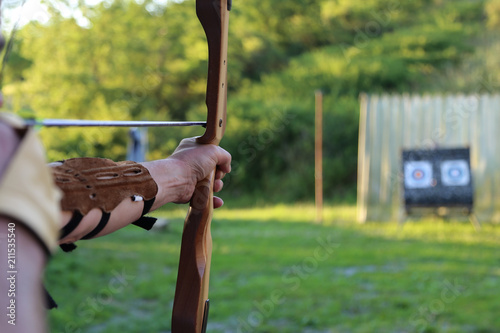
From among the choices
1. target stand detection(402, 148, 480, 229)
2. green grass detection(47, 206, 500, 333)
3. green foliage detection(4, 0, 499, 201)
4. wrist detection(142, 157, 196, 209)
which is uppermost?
green foliage detection(4, 0, 499, 201)

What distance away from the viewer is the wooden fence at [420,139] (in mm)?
7039

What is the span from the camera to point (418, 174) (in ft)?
22.9

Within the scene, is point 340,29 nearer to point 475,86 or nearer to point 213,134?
point 475,86

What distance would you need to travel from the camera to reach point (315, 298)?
3850mm

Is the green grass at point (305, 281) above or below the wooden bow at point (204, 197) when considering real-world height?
below

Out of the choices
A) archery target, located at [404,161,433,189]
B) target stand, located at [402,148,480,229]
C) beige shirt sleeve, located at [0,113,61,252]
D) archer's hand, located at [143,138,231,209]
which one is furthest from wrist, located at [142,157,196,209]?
archery target, located at [404,161,433,189]

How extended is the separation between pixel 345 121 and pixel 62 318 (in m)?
8.10

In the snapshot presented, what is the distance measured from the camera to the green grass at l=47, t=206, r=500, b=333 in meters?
3.38

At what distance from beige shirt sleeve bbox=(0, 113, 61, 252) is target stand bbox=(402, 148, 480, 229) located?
648 centimetres

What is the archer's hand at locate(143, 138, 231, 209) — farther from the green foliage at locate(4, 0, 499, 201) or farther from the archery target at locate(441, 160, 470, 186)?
the green foliage at locate(4, 0, 499, 201)

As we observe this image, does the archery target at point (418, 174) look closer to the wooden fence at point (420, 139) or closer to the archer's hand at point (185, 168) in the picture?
the wooden fence at point (420, 139)

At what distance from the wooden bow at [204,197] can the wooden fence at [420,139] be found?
20.2ft

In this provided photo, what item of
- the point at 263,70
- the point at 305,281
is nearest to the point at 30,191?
the point at 305,281

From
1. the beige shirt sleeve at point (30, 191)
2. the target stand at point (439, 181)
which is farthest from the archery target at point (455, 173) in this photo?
the beige shirt sleeve at point (30, 191)
